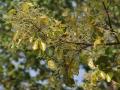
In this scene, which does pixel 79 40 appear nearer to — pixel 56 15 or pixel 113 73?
pixel 113 73

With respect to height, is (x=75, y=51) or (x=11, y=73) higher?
(x=75, y=51)

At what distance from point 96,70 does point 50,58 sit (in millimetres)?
726

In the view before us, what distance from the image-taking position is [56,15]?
12.4 meters

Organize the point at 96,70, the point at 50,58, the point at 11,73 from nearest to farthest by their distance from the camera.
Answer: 1. the point at 96,70
2. the point at 50,58
3. the point at 11,73

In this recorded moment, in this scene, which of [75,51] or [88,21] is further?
[88,21]

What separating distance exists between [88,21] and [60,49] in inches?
30.7

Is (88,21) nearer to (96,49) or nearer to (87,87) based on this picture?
(96,49)

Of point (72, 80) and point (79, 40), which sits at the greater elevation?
point (79, 40)

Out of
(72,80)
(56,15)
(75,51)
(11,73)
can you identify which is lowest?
(11,73)

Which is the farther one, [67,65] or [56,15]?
[56,15]

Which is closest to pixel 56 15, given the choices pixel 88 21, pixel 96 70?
pixel 88 21

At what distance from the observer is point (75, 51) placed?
6.51m

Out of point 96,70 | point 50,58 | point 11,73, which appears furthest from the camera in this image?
point 11,73

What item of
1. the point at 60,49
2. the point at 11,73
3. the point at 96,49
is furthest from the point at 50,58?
the point at 11,73
